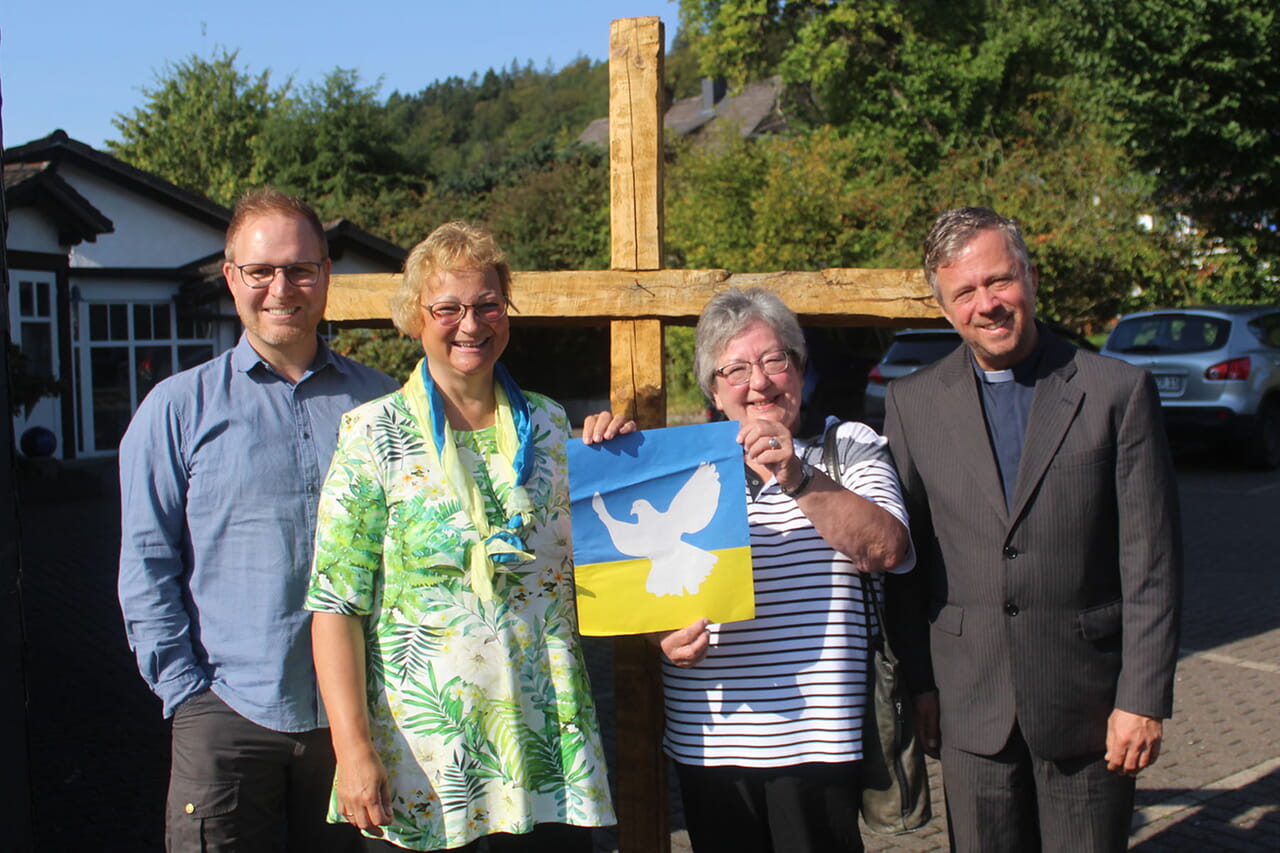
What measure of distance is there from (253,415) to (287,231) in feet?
1.48

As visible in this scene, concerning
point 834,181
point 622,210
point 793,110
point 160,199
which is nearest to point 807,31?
point 793,110

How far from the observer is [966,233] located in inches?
103

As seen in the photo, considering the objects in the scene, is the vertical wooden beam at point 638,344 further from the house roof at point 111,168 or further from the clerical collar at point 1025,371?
the house roof at point 111,168

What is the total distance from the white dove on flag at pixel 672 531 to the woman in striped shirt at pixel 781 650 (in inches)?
4.1

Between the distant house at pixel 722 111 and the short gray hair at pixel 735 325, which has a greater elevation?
the distant house at pixel 722 111

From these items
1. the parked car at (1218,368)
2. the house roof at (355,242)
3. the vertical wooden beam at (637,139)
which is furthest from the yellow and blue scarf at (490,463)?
the house roof at (355,242)

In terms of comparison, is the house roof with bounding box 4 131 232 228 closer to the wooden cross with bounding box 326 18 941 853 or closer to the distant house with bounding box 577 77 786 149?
the wooden cross with bounding box 326 18 941 853

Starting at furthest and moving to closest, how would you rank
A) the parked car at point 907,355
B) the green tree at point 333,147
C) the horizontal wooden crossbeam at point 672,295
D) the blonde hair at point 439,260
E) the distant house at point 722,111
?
the distant house at point 722,111
the green tree at point 333,147
the parked car at point 907,355
the horizontal wooden crossbeam at point 672,295
the blonde hair at point 439,260

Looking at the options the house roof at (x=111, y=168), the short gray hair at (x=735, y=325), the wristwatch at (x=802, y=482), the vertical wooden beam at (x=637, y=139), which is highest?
the house roof at (x=111, y=168)

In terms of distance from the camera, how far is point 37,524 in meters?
13.3

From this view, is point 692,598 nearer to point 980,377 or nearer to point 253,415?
point 980,377

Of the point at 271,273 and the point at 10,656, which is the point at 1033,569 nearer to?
the point at 271,273

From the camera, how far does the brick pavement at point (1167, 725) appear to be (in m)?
4.60

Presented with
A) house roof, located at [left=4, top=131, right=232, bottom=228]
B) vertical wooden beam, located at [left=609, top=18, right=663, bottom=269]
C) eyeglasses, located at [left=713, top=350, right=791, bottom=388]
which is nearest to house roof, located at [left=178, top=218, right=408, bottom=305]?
house roof, located at [left=4, top=131, right=232, bottom=228]
